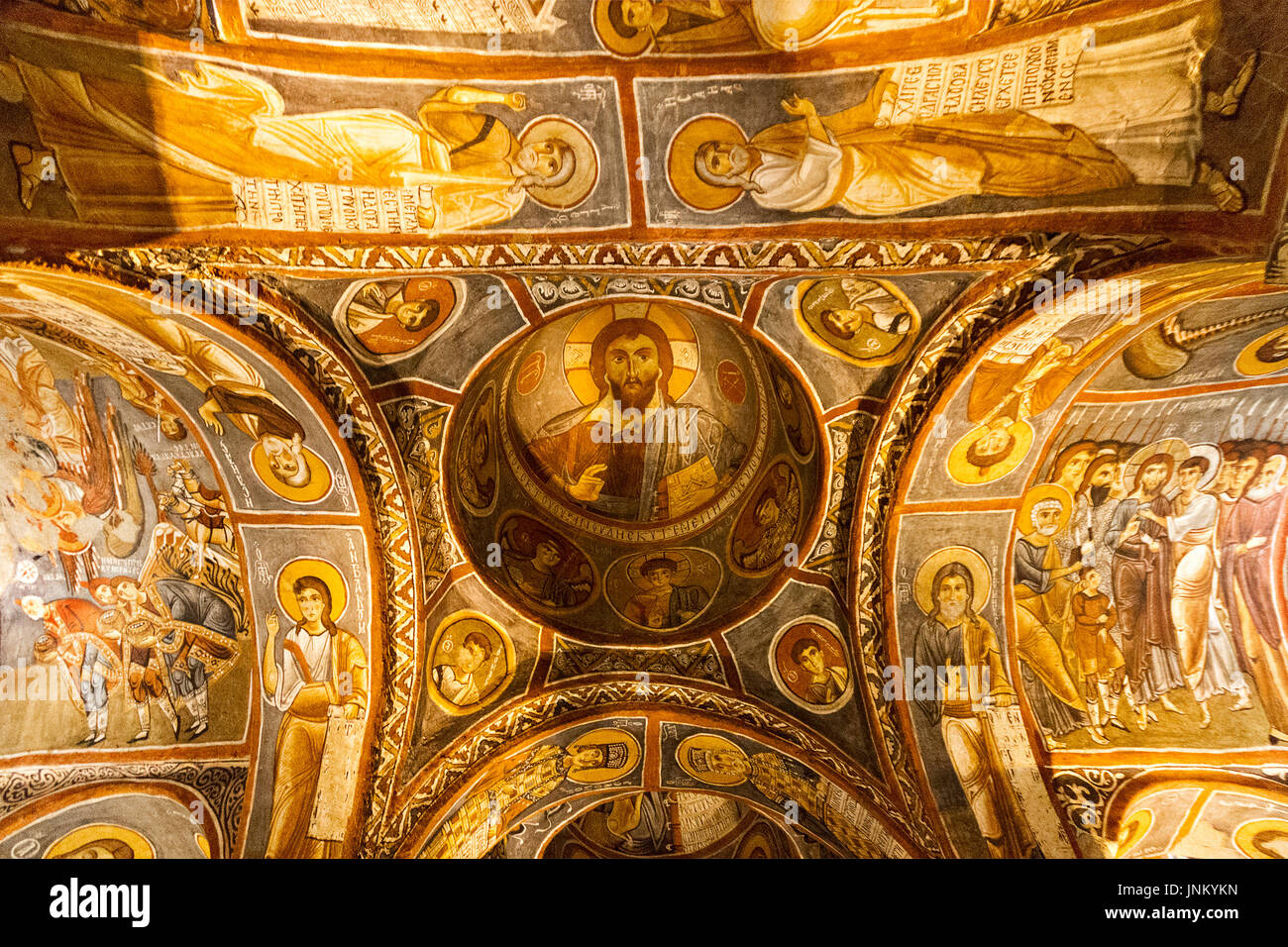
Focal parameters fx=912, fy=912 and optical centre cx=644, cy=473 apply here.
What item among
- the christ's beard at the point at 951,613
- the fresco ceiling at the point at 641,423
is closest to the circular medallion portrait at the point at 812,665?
the fresco ceiling at the point at 641,423

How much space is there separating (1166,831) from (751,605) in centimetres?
453

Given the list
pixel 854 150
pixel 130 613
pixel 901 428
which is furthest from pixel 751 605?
pixel 130 613

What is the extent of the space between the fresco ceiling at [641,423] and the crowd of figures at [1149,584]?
0.04m

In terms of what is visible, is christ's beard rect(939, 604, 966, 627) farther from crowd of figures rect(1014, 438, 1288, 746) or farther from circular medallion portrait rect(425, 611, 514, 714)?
circular medallion portrait rect(425, 611, 514, 714)

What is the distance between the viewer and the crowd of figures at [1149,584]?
330 inches

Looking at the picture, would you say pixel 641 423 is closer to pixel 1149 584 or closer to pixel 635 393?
pixel 635 393

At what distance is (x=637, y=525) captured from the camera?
432 inches

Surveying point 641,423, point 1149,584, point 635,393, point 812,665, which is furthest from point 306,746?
point 1149,584

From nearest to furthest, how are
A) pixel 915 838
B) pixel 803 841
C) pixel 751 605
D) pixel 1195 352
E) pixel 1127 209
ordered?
pixel 1127 209 → pixel 1195 352 → pixel 915 838 → pixel 751 605 → pixel 803 841

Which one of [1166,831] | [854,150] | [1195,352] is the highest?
[854,150]

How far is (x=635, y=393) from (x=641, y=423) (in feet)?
1.30

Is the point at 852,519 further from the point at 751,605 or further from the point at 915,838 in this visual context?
the point at 915,838

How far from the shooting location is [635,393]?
10.7m

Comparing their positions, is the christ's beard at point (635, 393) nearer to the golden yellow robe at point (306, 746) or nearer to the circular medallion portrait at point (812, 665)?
the circular medallion portrait at point (812, 665)
